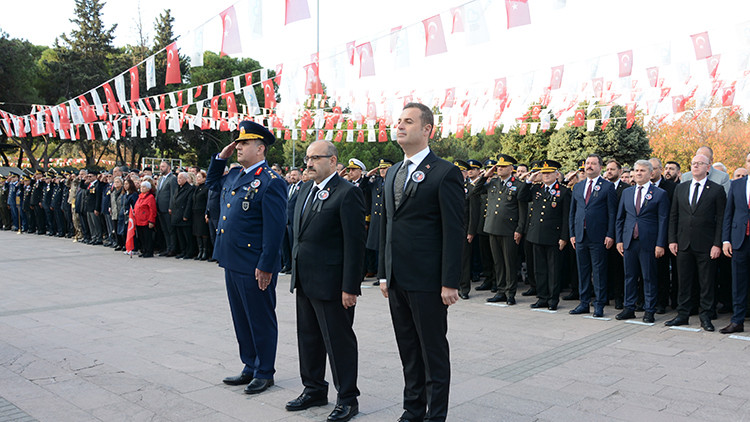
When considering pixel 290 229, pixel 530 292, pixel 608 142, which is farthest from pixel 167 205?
pixel 608 142

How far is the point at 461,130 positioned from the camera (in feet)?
73.3

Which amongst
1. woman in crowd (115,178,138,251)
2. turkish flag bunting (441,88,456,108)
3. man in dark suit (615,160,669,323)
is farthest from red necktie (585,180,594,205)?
turkish flag bunting (441,88,456,108)

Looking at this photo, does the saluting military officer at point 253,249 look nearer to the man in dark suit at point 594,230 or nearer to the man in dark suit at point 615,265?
the man in dark suit at point 594,230

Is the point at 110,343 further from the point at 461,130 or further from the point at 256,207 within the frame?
the point at 461,130

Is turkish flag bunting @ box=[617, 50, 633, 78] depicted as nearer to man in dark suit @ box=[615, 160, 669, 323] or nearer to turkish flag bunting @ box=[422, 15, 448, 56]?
turkish flag bunting @ box=[422, 15, 448, 56]

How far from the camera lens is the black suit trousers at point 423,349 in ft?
11.0

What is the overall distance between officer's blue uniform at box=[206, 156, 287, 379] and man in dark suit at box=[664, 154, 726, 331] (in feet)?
17.1

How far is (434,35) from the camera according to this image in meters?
10.4

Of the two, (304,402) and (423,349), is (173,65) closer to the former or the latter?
(304,402)

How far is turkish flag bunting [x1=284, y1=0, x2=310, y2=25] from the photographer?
9055mm

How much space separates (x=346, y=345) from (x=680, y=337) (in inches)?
173

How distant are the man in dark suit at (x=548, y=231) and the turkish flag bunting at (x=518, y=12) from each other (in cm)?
219

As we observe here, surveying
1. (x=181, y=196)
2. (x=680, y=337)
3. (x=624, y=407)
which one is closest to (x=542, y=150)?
(x=181, y=196)

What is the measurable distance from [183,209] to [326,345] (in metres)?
10.3
